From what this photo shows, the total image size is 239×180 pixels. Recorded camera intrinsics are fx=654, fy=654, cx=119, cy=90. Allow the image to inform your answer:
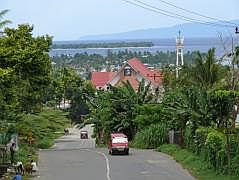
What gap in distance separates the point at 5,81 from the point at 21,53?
9.28 meters

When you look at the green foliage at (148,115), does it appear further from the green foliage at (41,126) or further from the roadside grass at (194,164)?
the green foliage at (41,126)

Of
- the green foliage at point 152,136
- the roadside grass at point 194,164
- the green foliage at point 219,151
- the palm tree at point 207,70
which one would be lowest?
the green foliage at point 152,136

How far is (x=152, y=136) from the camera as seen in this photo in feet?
161

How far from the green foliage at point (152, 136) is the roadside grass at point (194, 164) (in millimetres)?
3460

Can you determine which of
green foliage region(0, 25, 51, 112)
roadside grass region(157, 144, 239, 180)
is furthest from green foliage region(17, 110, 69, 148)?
roadside grass region(157, 144, 239, 180)

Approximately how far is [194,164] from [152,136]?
1566cm

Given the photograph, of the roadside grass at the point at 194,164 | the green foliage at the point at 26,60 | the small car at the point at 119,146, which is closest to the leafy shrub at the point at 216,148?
the roadside grass at the point at 194,164

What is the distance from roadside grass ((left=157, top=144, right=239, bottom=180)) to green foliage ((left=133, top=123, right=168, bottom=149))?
136 inches

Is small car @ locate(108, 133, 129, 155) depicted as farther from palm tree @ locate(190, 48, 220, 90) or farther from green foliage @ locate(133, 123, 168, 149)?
palm tree @ locate(190, 48, 220, 90)

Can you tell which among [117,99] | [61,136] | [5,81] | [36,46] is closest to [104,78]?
[61,136]

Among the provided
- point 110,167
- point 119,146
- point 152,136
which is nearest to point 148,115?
point 152,136

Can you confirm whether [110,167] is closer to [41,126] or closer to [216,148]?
[216,148]

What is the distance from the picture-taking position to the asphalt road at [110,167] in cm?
3047

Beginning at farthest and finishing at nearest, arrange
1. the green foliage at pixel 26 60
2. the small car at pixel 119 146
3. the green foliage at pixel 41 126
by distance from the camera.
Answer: the green foliage at pixel 41 126, the small car at pixel 119 146, the green foliage at pixel 26 60
